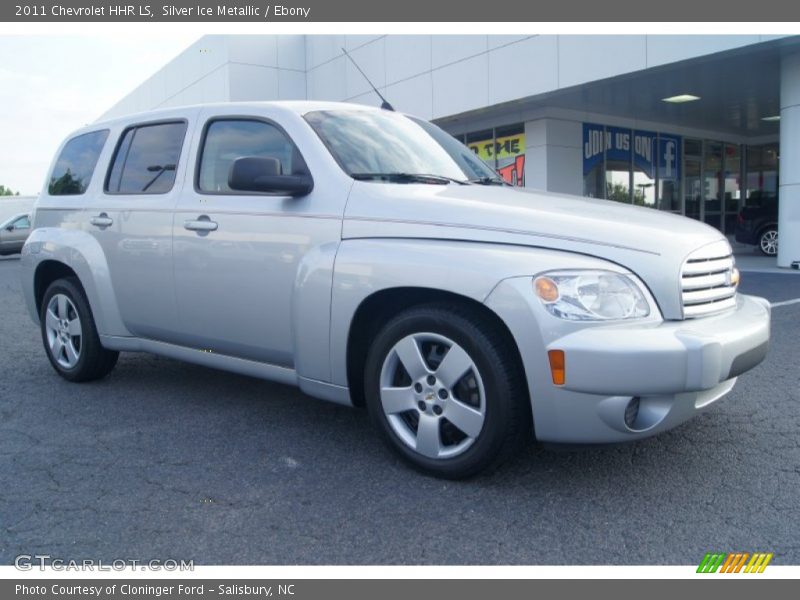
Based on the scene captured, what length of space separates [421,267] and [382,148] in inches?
42.4

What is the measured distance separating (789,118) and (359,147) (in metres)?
10.9

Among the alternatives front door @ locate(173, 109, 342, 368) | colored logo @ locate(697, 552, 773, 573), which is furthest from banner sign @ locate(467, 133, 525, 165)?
colored logo @ locate(697, 552, 773, 573)

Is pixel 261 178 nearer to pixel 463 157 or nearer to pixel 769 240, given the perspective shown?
pixel 463 157

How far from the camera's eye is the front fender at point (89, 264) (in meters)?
4.73

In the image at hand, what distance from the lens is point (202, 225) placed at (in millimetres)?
4109

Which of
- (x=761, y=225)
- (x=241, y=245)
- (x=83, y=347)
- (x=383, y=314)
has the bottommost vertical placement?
(x=83, y=347)

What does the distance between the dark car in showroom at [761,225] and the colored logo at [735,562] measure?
48.2 feet

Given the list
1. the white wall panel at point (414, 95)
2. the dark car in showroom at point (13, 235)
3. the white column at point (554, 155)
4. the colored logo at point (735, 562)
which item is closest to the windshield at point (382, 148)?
the colored logo at point (735, 562)

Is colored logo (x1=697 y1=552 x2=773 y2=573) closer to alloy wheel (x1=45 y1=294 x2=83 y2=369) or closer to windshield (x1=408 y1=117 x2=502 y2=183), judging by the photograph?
windshield (x1=408 y1=117 x2=502 y2=183)

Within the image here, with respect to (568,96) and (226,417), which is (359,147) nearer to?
(226,417)

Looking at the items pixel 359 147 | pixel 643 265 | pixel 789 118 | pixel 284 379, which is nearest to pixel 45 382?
pixel 284 379

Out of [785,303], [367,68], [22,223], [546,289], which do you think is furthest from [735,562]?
[22,223]

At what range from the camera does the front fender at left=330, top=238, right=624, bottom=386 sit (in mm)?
2957

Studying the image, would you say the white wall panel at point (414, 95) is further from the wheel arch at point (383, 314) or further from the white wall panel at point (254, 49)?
the wheel arch at point (383, 314)
